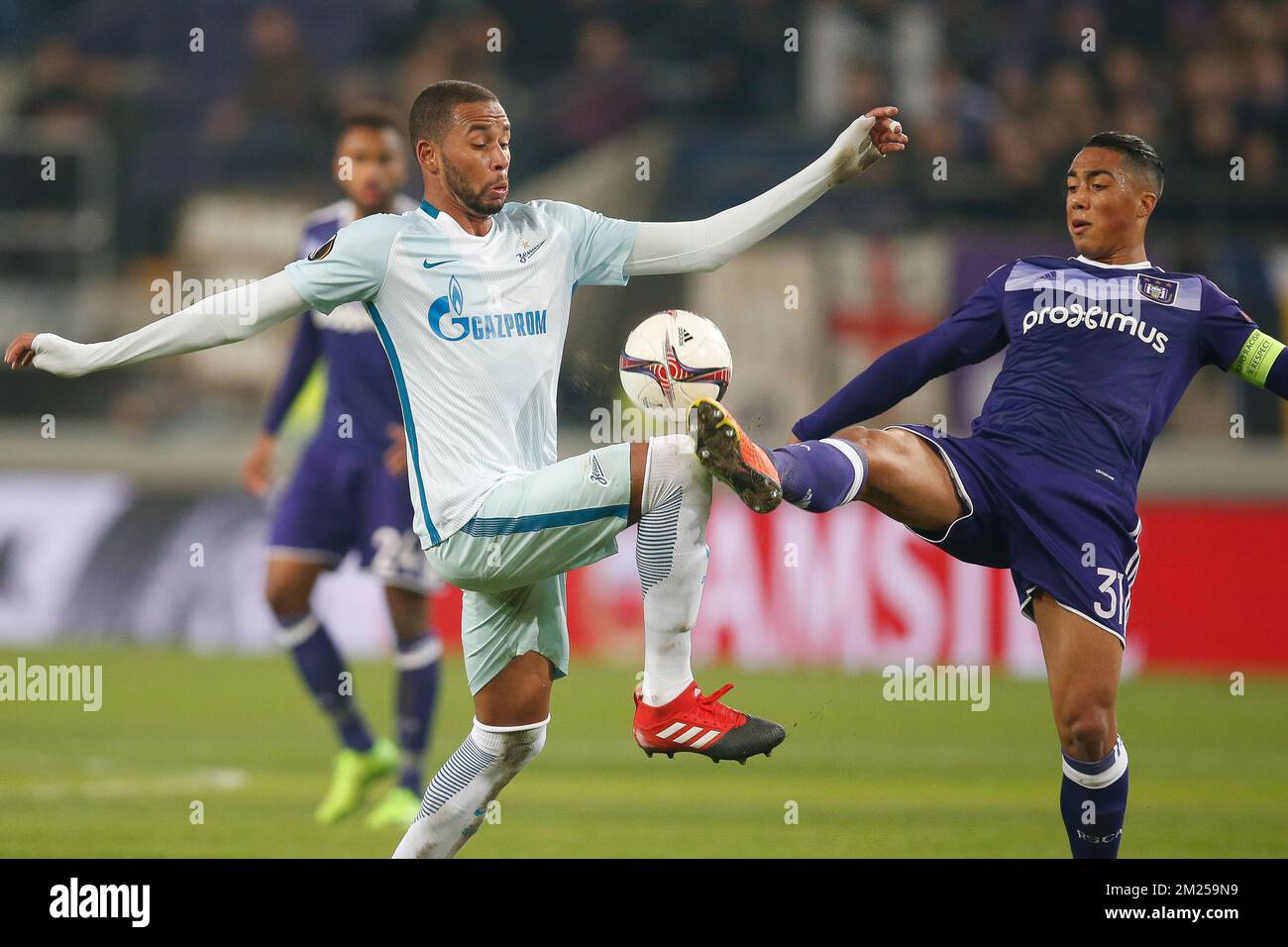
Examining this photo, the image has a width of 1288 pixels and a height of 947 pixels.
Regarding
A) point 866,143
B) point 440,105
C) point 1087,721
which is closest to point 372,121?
point 440,105

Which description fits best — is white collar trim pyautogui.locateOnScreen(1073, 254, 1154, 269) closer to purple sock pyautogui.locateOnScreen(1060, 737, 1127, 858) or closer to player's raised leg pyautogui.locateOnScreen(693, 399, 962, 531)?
player's raised leg pyautogui.locateOnScreen(693, 399, 962, 531)

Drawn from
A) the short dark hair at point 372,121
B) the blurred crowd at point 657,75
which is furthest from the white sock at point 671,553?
the blurred crowd at point 657,75

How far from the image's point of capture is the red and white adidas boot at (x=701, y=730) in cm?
505

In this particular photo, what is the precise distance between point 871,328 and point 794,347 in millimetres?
600

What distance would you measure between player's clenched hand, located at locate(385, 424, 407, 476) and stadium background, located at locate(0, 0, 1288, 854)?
2664 millimetres

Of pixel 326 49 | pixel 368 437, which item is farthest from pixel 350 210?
pixel 326 49

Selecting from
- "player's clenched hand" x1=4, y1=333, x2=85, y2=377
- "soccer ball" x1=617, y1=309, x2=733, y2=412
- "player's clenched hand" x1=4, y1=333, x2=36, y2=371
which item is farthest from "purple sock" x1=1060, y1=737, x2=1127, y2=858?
"player's clenched hand" x1=4, y1=333, x2=36, y2=371

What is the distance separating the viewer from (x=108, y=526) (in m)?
13.4

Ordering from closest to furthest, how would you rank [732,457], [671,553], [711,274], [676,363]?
[732,457]
[671,553]
[676,363]
[711,274]

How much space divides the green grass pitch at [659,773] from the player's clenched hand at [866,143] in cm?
273

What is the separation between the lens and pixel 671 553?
5.11 meters

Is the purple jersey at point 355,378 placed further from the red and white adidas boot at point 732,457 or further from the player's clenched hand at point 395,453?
the red and white adidas boot at point 732,457

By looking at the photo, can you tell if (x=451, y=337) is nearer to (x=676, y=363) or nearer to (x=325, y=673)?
(x=676, y=363)

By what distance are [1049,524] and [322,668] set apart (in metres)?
3.61
